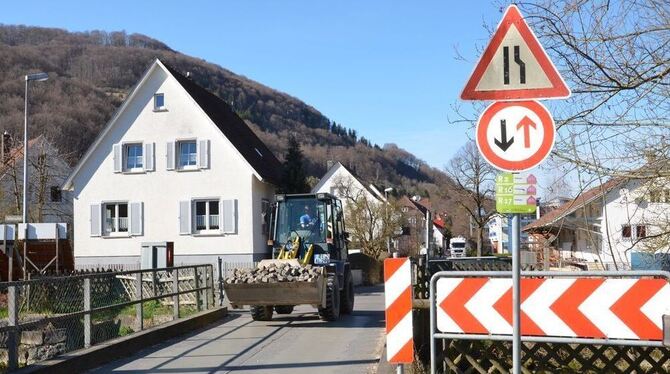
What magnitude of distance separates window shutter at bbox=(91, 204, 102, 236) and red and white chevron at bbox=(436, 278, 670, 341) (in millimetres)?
30759

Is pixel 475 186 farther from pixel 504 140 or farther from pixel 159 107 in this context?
pixel 504 140

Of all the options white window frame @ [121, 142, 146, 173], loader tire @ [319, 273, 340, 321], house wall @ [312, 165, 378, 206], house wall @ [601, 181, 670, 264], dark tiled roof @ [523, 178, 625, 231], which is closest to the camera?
dark tiled roof @ [523, 178, 625, 231]

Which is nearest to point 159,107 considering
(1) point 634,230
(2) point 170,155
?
(2) point 170,155

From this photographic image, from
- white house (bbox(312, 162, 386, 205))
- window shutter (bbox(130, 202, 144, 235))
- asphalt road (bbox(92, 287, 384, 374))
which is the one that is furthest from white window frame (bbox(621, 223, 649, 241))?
white house (bbox(312, 162, 386, 205))

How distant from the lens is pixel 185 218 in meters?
34.4

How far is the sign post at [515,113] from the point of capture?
16.4 ft

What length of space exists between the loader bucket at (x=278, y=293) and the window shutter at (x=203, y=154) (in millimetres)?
19961

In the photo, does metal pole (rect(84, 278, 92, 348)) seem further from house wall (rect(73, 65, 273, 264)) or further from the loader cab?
house wall (rect(73, 65, 273, 264))

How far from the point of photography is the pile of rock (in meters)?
14.8

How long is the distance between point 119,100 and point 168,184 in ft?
257

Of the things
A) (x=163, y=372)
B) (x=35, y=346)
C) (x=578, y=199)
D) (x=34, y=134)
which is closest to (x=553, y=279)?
(x=578, y=199)

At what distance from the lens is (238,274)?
49.7 feet

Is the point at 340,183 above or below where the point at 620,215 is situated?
above

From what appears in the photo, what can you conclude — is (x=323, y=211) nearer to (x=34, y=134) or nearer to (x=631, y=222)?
(x=631, y=222)
